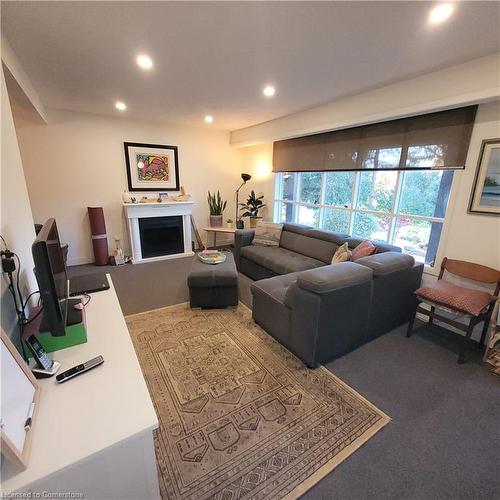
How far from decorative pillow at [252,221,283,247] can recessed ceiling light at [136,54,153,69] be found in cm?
257

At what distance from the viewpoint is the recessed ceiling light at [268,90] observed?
2725mm

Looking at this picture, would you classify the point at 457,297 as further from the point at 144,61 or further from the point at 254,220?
the point at 254,220

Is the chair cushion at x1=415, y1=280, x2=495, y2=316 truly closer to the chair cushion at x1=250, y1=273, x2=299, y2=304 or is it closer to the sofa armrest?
the chair cushion at x1=250, y1=273, x2=299, y2=304

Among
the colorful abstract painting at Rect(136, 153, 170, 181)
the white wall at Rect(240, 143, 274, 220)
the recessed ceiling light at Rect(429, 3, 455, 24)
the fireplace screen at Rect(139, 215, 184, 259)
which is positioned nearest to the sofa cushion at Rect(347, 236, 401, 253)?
the recessed ceiling light at Rect(429, 3, 455, 24)

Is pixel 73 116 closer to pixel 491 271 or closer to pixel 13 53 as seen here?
pixel 13 53

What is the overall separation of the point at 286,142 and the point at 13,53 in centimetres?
339

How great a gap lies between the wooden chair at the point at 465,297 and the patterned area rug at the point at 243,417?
1.13 m

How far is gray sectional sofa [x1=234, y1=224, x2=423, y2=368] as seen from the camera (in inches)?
75.7

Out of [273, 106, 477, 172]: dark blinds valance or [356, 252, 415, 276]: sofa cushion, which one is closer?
[356, 252, 415, 276]: sofa cushion

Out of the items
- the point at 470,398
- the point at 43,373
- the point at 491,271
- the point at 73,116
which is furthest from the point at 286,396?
the point at 73,116

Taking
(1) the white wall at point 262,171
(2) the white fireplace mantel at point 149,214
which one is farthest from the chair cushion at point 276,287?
(2) the white fireplace mantel at point 149,214

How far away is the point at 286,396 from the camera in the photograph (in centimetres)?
180

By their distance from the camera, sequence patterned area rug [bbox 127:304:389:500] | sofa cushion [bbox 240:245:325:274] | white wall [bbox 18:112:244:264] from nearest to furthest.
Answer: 1. patterned area rug [bbox 127:304:389:500]
2. sofa cushion [bbox 240:245:325:274]
3. white wall [bbox 18:112:244:264]

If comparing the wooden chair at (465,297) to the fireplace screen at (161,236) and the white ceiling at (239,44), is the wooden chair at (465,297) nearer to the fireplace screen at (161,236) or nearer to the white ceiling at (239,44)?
the white ceiling at (239,44)
